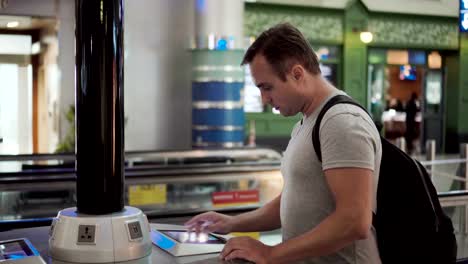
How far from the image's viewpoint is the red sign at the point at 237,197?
5727 millimetres

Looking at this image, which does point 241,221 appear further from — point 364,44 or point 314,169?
point 364,44

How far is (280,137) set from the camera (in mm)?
16219

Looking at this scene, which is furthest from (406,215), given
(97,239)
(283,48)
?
(97,239)

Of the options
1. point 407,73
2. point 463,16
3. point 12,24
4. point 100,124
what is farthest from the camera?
point 407,73

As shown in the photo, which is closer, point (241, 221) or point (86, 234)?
point (86, 234)

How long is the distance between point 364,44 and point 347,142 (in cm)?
1571

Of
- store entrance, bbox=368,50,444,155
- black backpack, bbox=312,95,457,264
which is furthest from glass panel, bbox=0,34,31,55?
black backpack, bbox=312,95,457,264

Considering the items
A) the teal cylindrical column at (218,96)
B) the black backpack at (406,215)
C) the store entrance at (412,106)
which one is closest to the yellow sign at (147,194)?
the black backpack at (406,215)

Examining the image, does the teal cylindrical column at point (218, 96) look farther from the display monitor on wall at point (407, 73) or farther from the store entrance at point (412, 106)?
the display monitor on wall at point (407, 73)

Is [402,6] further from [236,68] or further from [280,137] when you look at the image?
[236,68]

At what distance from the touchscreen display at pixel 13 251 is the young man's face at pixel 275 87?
2.90 ft

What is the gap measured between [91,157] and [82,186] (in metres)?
0.10

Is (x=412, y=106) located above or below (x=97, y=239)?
above

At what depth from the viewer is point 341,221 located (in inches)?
71.1
